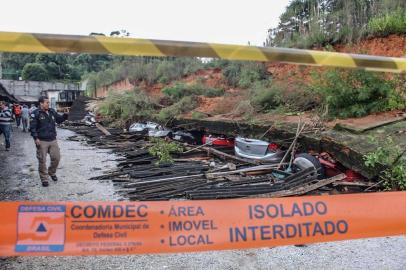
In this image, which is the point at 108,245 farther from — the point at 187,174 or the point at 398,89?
the point at 398,89

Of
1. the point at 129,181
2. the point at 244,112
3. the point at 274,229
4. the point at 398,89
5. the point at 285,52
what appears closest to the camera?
the point at 285,52

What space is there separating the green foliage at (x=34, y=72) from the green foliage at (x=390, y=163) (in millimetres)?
65158

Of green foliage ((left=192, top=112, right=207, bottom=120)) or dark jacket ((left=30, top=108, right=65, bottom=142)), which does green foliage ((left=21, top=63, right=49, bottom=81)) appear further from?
dark jacket ((left=30, top=108, right=65, bottom=142))

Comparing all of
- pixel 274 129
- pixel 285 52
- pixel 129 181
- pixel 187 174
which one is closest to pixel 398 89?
pixel 274 129

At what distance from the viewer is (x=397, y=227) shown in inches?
94.3

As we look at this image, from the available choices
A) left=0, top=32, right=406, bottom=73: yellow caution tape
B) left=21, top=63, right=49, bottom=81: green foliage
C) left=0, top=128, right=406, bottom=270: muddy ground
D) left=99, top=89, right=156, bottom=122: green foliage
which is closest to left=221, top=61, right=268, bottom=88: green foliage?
left=99, top=89, right=156, bottom=122: green foliage

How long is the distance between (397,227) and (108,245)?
1.83 m

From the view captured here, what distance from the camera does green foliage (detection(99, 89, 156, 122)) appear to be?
893 inches

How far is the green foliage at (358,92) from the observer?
9.20 m

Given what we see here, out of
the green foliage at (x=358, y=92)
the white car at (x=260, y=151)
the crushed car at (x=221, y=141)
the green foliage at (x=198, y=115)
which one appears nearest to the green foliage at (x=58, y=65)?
the green foliage at (x=198, y=115)

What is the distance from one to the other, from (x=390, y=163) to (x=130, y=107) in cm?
1921

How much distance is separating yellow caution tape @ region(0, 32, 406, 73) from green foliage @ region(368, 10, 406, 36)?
43.1 ft

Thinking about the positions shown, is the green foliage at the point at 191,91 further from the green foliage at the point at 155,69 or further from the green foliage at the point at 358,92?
the green foliage at the point at 358,92

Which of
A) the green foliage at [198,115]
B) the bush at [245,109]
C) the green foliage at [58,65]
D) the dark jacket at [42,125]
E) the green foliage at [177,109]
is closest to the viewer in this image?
the dark jacket at [42,125]
